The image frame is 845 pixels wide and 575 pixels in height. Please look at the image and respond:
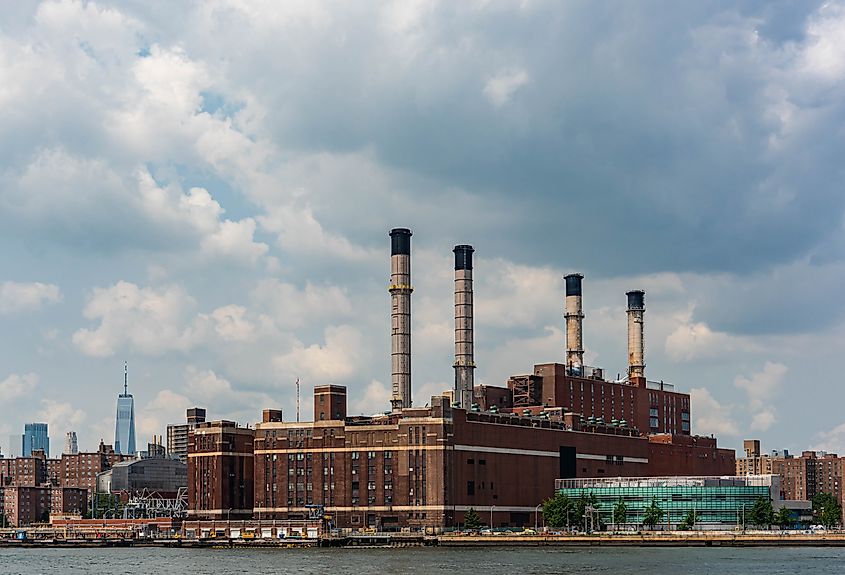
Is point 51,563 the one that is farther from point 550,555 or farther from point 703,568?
point 703,568

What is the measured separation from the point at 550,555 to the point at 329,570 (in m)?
38.5

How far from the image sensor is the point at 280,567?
163875 mm

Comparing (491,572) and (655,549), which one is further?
(655,549)

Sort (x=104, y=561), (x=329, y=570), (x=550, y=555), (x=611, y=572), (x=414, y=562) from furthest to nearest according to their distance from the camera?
(x=104, y=561)
(x=550, y=555)
(x=414, y=562)
(x=329, y=570)
(x=611, y=572)

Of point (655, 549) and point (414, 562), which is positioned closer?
point (414, 562)

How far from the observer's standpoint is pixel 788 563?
15962 centimetres

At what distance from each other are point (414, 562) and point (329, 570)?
51.2ft

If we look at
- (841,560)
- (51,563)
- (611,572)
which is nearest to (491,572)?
(611,572)

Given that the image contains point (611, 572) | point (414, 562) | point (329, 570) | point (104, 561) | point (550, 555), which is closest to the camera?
point (611, 572)

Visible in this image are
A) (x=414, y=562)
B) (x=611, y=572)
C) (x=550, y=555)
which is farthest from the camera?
(x=550, y=555)

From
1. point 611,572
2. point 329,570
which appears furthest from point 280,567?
point 611,572

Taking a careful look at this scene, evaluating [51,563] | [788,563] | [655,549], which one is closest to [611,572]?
[788,563]

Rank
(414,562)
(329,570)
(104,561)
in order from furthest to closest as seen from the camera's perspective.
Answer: (104,561), (414,562), (329,570)

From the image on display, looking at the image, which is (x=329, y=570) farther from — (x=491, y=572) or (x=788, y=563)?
(x=788, y=563)
